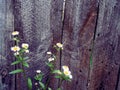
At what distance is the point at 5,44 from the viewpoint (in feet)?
6.97

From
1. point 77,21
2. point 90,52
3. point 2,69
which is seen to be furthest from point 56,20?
point 2,69

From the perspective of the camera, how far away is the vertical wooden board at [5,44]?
79.8 inches

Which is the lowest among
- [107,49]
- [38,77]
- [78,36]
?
[38,77]

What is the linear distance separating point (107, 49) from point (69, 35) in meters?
0.30

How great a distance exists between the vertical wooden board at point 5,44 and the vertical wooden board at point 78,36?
0.36m

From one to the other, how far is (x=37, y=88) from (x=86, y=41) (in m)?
0.49

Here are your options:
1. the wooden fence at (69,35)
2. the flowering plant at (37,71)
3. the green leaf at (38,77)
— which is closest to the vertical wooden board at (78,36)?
the wooden fence at (69,35)

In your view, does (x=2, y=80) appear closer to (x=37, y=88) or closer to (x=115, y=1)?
(x=37, y=88)

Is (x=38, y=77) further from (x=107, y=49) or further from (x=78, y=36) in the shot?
(x=107, y=49)

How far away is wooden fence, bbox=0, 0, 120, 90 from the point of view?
6.79ft

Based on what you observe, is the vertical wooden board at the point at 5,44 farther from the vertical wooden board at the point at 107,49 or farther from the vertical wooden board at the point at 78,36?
the vertical wooden board at the point at 107,49

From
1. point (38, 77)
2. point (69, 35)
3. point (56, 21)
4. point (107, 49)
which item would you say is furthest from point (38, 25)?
point (107, 49)

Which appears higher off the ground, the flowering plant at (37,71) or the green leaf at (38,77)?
the flowering plant at (37,71)

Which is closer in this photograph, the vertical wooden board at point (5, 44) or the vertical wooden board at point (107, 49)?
the vertical wooden board at point (5, 44)
